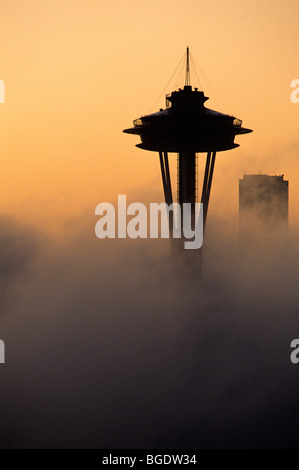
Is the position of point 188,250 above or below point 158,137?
below
